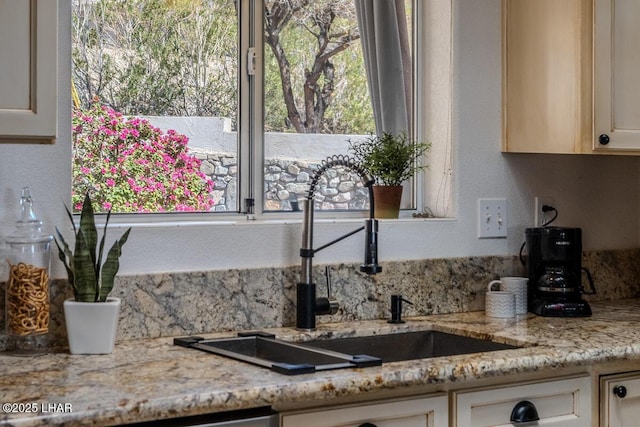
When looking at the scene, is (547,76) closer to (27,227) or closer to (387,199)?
(387,199)

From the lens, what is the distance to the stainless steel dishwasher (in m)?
1.67

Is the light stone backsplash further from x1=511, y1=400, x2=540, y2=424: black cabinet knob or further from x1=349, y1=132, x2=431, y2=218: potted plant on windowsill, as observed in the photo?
x1=511, y1=400, x2=540, y2=424: black cabinet knob

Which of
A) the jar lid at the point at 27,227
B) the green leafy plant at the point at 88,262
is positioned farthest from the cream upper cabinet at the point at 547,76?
the jar lid at the point at 27,227

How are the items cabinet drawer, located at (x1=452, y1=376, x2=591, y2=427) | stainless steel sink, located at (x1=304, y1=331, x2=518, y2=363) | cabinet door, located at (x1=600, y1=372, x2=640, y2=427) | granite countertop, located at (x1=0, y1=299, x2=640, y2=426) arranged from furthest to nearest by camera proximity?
stainless steel sink, located at (x1=304, y1=331, x2=518, y2=363)
cabinet door, located at (x1=600, y1=372, x2=640, y2=427)
cabinet drawer, located at (x1=452, y1=376, x2=591, y2=427)
granite countertop, located at (x1=0, y1=299, x2=640, y2=426)

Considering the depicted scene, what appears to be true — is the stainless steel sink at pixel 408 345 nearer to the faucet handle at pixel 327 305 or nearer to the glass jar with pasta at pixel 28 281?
the faucet handle at pixel 327 305

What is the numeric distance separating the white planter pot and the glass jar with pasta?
7cm

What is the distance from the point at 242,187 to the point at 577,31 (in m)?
1.06

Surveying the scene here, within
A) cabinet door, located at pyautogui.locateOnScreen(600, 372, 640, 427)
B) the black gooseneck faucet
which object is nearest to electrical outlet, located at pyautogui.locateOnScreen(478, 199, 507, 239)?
the black gooseneck faucet

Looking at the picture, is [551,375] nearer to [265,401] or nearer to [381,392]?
[381,392]

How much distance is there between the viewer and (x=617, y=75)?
8.55ft

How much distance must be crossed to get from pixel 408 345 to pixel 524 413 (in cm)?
48

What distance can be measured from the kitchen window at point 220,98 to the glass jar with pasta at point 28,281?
0.95 feet

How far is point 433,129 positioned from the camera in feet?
9.38

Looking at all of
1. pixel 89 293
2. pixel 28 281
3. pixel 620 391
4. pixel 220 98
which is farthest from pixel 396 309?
pixel 28 281
